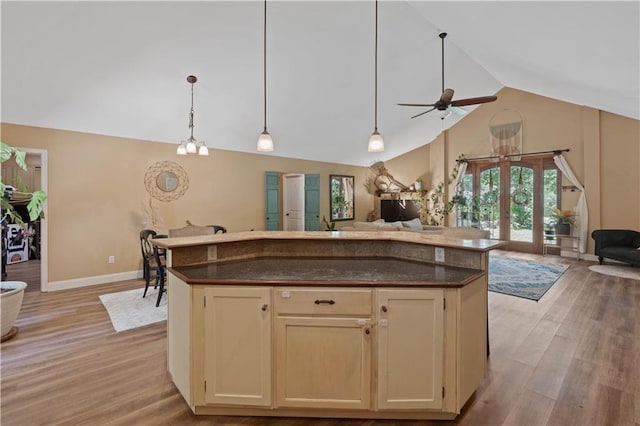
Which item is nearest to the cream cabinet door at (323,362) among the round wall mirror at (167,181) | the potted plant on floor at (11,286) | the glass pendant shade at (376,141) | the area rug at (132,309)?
the glass pendant shade at (376,141)

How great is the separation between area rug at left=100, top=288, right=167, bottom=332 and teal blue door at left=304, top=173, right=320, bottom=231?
3.74 metres

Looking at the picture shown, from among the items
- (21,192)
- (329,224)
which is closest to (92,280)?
(21,192)

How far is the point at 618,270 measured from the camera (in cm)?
537

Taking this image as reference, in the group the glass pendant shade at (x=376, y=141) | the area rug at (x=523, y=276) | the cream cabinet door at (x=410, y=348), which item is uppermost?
the glass pendant shade at (x=376, y=141)

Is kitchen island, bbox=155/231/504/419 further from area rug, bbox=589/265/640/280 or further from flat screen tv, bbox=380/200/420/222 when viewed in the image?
flat screen tv, bbox=380/200/420/222

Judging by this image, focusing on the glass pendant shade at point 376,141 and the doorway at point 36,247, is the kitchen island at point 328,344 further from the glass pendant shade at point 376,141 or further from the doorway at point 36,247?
the doorway at point 36,247

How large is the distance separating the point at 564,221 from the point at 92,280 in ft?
29.9

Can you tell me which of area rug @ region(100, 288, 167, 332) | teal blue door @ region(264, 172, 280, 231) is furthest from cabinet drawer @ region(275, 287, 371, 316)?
teal blue door @ region(264, 172, 280, 231)

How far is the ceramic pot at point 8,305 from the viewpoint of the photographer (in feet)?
9.37

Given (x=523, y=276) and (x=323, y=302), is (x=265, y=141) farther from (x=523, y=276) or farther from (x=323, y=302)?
(x=523, y=276)

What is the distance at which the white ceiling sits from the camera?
118 inches

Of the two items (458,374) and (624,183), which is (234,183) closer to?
(458,374)

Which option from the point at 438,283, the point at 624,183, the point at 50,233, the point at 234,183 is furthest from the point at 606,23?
the point at 50,233

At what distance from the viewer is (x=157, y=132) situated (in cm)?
509
